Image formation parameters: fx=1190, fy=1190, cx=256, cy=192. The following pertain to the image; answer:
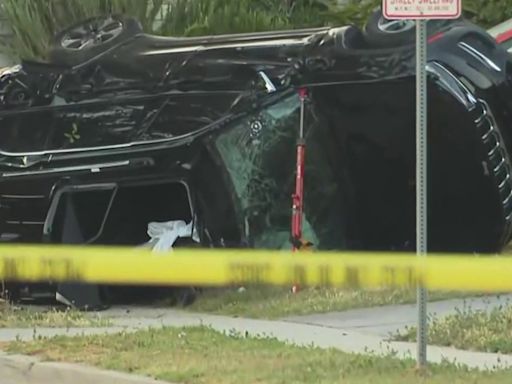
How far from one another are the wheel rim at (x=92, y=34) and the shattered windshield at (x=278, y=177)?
2.32 meters

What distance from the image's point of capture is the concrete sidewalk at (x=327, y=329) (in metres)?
8.46

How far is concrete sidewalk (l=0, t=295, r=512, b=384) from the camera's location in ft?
27.8

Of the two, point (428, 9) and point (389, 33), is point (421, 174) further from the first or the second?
point (389, 33)

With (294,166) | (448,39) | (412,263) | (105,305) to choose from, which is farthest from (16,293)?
(412,263)

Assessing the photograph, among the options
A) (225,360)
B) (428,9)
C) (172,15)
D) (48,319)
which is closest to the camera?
(428,9)

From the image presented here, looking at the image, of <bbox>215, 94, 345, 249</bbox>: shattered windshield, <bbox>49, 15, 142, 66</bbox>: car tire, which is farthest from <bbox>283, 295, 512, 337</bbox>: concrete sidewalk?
<bbox>49, 15, 142, 66</bbox>: car tire

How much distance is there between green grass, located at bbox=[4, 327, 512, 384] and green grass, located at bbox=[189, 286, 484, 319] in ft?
3.85

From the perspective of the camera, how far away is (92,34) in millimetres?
13344

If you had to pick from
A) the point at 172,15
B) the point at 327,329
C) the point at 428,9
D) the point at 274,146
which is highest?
the point at 428,9

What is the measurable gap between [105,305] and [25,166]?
1.61 meters

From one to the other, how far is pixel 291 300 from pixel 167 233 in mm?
1529

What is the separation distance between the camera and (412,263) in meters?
5.72

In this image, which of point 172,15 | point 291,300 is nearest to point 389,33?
point 291,300

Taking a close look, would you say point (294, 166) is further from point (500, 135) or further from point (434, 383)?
point (434, 383)
